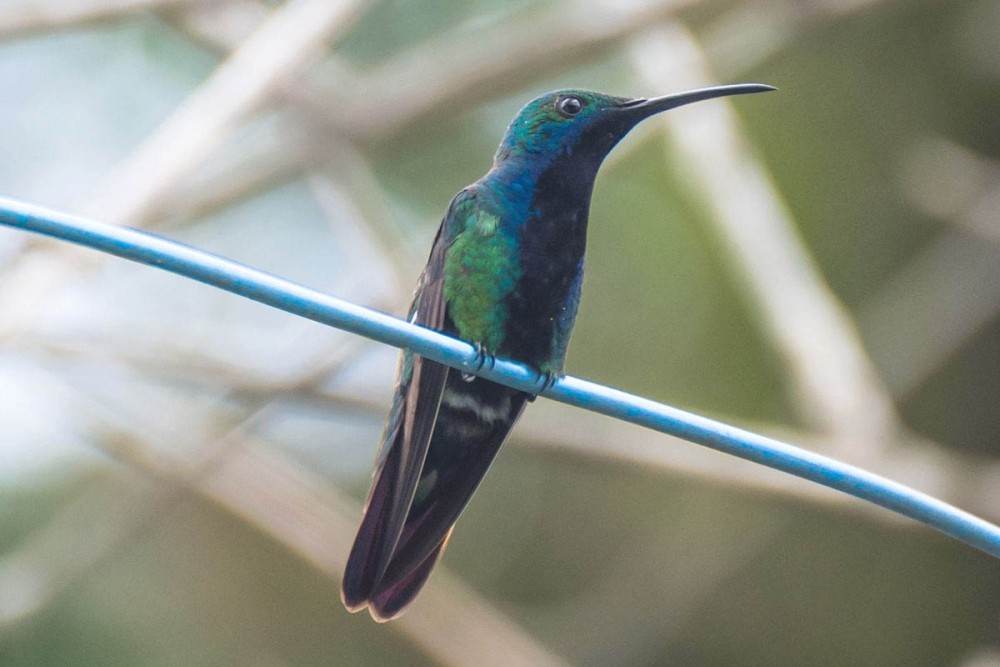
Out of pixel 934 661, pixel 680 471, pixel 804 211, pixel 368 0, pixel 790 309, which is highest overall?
pixel 368 0

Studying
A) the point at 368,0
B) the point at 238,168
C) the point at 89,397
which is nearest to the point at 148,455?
the point at 89,397

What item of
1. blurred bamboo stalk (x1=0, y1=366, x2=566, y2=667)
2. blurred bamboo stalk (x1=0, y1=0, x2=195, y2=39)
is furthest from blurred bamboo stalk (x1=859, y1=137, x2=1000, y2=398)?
blurred bamboo stalk (x1=0, y1=0, x2=195, y2=39)

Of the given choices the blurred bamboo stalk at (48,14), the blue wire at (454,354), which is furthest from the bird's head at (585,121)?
the blurred bamboo stalk at (48,14)

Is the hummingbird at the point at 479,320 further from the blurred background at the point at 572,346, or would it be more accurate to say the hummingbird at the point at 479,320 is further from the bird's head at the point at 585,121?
the blurred background at the point at 572,346

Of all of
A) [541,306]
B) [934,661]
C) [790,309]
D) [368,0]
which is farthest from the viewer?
[934,661]

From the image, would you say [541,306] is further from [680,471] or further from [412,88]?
[412,88]

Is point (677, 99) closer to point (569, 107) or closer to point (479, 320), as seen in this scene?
point (569, 107)

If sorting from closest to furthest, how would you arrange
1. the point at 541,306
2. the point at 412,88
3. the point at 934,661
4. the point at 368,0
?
the point at 541,306
the point at 368,0
the point at 412,88
the point at 934,661
